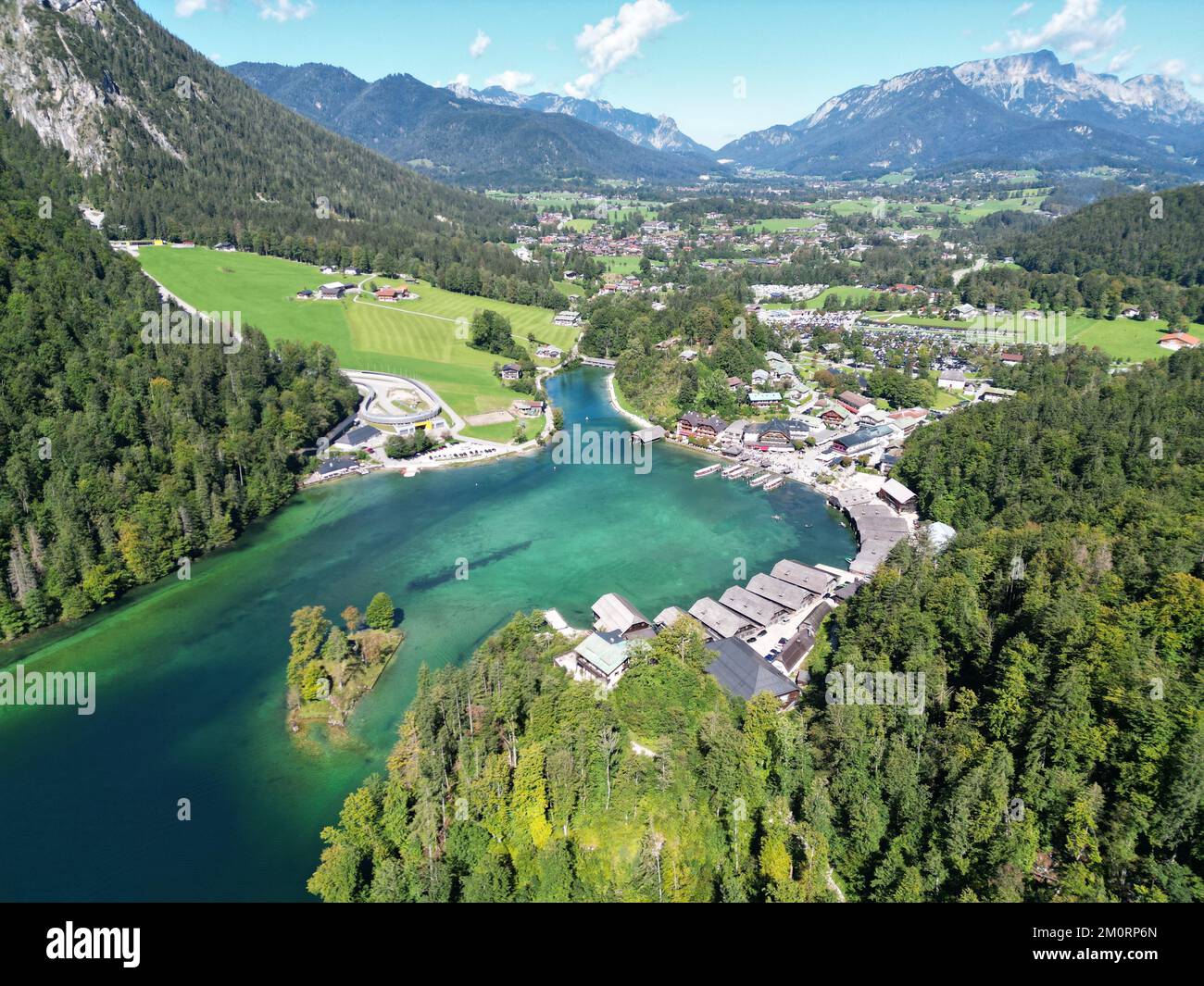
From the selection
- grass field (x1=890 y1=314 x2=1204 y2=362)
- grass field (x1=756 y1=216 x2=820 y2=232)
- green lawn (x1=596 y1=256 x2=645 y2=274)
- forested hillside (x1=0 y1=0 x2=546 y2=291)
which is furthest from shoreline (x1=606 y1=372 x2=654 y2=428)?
grass field (x1=756 y1=216 x2=820 y2=232)

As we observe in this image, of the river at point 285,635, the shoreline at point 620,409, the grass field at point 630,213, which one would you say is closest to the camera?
the river at point 285,635

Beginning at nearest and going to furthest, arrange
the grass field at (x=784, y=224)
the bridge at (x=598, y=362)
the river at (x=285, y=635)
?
the river at (x=285, y=635) → the bridge at (x=598, y=362) → the grass field at (x=784, y=224)

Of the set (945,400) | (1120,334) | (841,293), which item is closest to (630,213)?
(841,293)

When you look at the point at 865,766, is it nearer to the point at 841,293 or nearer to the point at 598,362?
the point at 598,362

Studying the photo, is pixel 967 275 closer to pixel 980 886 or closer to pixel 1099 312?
pixel 1099 312

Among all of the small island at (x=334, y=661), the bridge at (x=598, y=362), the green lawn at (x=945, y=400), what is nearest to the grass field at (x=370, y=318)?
the bridge at (x=598, y=362)

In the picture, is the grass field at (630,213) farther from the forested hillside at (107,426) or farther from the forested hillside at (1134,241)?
the forested hillside at (107,426)
